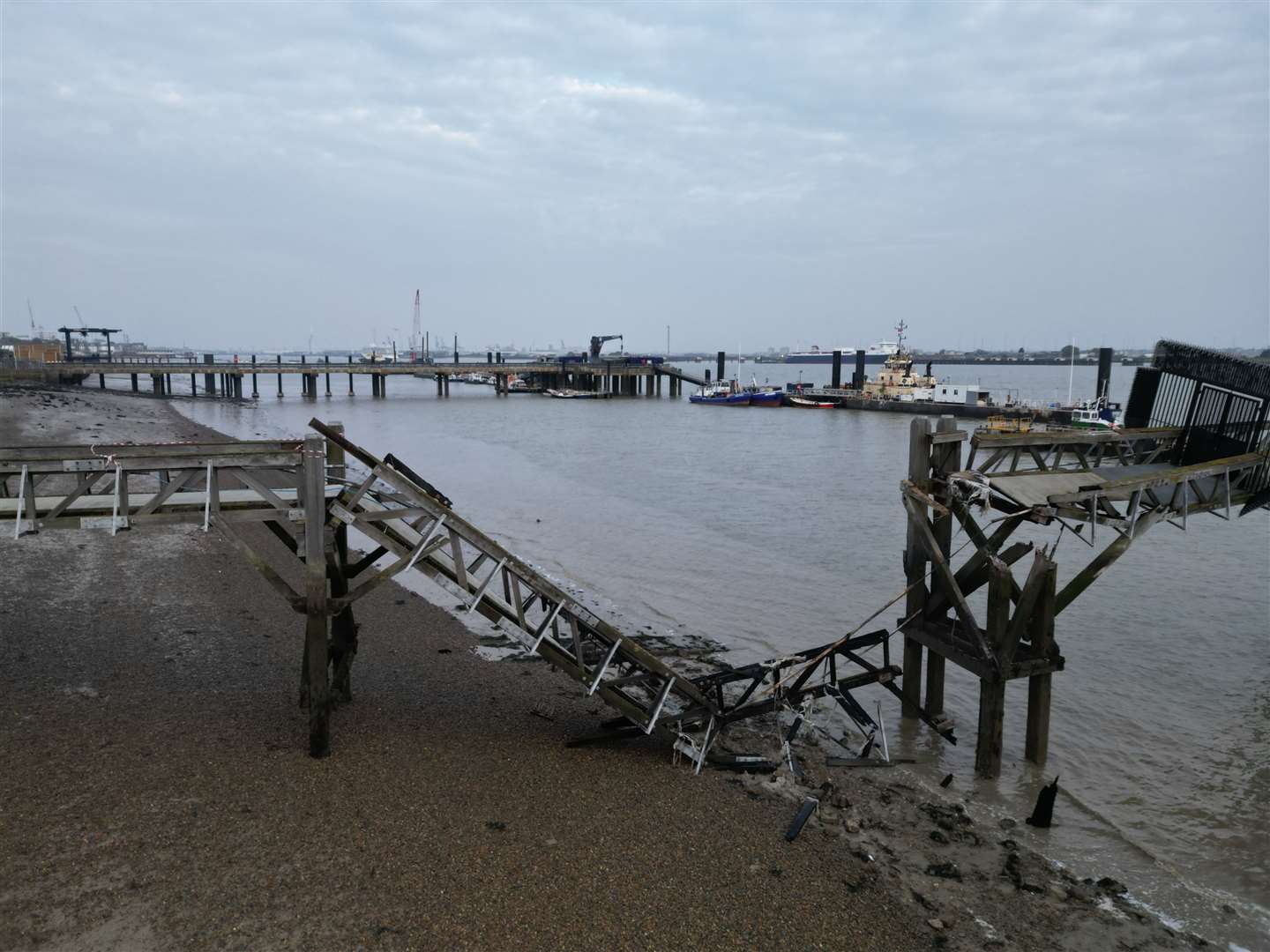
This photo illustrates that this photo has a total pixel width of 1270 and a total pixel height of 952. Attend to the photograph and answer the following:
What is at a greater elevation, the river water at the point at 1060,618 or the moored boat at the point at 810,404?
the moored boat at the point at 810,404

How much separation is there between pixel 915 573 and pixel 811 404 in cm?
8507

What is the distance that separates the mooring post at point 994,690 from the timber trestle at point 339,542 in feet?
4.27

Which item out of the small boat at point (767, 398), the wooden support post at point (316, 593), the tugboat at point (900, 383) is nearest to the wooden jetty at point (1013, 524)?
the wooden support post at point (316, 593)

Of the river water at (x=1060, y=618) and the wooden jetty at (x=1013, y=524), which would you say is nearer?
the river water at (x=1060, y=618)

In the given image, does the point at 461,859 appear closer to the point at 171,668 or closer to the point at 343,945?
the point at 343,945

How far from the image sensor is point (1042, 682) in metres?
10.1

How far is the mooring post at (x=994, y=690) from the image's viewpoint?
9656mm

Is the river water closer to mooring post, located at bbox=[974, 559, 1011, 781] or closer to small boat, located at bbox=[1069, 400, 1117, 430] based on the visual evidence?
mooring post, located at bbox=[974, 559, 1011, 781]

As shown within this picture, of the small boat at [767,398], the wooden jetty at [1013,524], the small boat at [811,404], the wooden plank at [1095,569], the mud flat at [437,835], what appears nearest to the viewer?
the mud flat at [437,835]

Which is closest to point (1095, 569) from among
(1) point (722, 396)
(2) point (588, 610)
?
(2) point (588, 610)

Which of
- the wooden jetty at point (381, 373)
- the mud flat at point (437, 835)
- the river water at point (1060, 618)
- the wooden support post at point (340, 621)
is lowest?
the river water at point (1060, 618)

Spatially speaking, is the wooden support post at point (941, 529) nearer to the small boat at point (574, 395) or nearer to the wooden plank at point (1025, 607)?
the wooden plank at point (1025, 607)

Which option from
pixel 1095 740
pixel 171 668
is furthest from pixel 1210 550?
pixel 171 668

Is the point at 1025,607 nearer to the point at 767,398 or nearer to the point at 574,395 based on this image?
the point at 767,398
